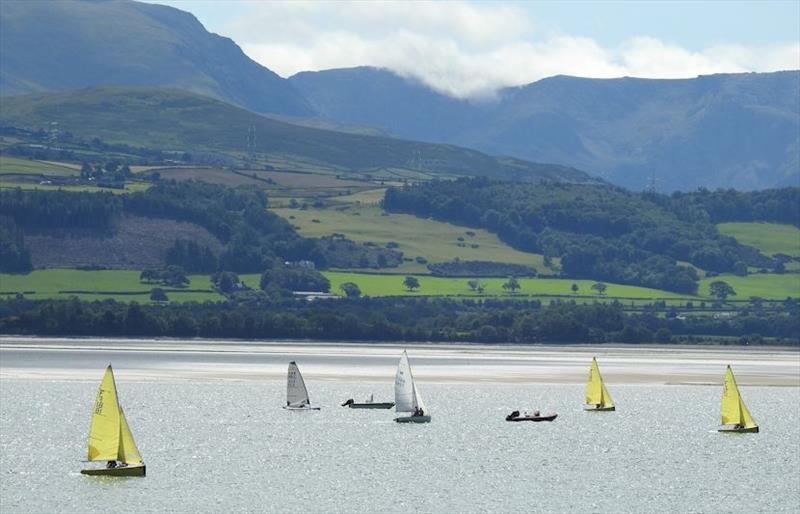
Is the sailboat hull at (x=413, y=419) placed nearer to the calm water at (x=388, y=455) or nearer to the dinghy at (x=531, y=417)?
the calm water at (x=388, y=455)

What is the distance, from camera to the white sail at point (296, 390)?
4878 inches

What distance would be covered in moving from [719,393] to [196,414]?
53.4 meters

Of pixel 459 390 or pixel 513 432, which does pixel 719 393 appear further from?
pixel 513 432

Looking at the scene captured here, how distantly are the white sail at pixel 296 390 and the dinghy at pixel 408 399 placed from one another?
7.86 m

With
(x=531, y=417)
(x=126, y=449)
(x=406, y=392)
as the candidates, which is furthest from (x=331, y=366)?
(x=126, y=449)

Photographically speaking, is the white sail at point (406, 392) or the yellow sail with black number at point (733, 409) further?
the white sail at point (406, 392)

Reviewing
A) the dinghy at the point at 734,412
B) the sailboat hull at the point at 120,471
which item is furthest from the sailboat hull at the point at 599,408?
the sailboat hull at the point at 120,471

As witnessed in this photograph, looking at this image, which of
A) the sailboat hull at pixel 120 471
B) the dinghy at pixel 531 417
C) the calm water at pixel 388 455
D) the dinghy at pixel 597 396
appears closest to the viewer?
the calm water at pixel 388 455

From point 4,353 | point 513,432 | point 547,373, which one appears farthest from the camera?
A: point 4,353

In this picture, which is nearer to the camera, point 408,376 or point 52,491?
point 52,491

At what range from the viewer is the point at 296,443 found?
344ft

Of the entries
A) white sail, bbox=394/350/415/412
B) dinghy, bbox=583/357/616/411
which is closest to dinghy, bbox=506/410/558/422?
white sail, bbox=394/350/415/412

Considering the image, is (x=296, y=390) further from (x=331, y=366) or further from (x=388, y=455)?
(x=331, y=366)

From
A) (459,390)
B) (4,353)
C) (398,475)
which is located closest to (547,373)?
(459,390)
